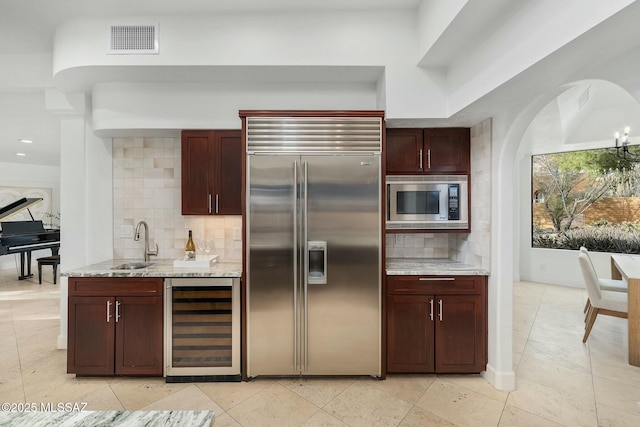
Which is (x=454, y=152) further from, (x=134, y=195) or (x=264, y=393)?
(x=134, y=195)

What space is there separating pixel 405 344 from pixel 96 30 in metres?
3.71

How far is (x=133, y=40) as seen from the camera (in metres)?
2.42

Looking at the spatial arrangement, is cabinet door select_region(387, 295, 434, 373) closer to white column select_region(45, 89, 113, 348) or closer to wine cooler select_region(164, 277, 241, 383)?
wine cooler select_region(164, 277, 241, 383)

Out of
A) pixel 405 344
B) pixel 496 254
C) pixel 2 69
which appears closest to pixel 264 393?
pixel 405 344

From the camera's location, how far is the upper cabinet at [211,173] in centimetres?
273

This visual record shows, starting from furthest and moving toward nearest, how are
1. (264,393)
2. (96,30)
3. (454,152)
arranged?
(454,152), (96,30), (264,393)

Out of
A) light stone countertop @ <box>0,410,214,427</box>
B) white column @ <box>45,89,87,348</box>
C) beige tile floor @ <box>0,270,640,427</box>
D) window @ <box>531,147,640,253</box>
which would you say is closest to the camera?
light stone countertop @ <box>0,410,214,427</box>

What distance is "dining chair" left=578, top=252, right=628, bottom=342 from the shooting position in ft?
9.78

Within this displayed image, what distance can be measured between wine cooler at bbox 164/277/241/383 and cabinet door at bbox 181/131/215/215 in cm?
73

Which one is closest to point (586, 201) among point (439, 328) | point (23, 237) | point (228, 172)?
point (439, 328)

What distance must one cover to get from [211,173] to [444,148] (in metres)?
2.19

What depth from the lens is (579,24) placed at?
4.21ft

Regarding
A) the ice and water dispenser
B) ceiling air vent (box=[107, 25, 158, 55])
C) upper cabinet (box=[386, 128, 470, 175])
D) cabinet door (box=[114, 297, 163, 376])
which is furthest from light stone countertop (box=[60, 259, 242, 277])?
ceiling air vent (box=[107, 25, 158, 55])

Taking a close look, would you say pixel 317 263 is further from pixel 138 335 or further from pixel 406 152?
pixel 138 335
